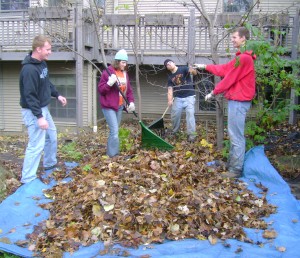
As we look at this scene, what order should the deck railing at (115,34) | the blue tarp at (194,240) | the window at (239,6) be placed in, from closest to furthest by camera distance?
the blue tarp at (194,240)
the deck railing at (115,34)
the window at (239,6)

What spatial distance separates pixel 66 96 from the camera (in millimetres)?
11461

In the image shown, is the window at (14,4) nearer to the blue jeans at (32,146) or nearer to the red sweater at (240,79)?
the blue jeans at (32,146)

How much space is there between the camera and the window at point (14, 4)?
1230 centimetres

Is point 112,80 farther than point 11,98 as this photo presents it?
No

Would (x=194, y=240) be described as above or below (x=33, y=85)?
below

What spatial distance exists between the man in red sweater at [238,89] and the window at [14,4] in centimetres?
921

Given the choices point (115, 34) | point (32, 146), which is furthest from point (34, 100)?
point (115, 34)

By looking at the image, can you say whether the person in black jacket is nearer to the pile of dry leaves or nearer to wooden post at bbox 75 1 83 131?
the pile of dry leaves

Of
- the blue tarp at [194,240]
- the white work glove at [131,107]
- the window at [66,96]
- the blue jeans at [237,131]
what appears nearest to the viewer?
the blue tarp at [194,240]

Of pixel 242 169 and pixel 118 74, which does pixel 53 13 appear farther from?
pixel 242 169

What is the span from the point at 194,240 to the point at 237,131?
214cm

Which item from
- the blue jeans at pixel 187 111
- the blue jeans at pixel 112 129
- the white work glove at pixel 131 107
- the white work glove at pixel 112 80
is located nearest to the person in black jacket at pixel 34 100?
the white work glove at pixel 112 80

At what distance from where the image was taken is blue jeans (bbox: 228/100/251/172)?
16.7 feet

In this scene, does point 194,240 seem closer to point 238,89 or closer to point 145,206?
point 145,206
